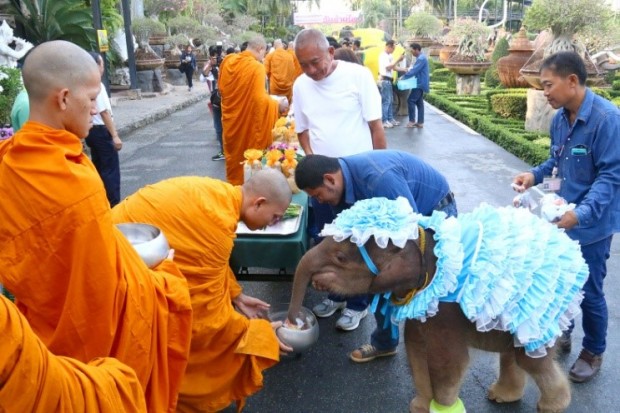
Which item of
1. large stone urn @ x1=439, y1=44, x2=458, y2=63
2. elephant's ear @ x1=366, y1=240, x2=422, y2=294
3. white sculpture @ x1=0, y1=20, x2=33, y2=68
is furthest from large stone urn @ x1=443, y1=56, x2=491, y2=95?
elephant's ear @ x1=366, y1=240, x2=422, y2=294

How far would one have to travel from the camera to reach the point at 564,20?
33.8 ft

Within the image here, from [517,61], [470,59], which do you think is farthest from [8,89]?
[470,59]

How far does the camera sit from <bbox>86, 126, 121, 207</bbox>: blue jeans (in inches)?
221

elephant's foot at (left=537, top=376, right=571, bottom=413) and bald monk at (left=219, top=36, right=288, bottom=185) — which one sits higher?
bald monk at (left=219, top=36, right=288, bottom=185)

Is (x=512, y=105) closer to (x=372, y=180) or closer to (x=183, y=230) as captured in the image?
(x=372, y=180)

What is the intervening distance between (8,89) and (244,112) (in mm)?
3081

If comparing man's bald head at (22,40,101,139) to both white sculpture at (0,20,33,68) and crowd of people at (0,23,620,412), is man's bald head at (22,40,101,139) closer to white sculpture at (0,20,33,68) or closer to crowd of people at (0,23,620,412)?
crowd of people at (0,23,620,412)

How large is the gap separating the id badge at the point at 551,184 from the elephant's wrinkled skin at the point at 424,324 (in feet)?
3.23

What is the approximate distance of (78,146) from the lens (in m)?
1.75

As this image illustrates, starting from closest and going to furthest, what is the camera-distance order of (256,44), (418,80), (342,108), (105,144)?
(342,108), (105,144), (256,44), (418,80)

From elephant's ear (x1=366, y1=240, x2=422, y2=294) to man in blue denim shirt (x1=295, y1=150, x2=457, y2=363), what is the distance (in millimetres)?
555

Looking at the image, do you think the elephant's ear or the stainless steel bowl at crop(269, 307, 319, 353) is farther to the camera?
the stainless steel bowl at crop(269, 307, 319, 353)

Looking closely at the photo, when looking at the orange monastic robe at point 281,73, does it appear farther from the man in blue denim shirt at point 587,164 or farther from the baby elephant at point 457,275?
the baby elephant at point 457,275

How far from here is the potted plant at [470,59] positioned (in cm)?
1608
